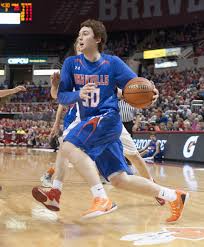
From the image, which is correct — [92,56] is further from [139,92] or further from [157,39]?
[157,39]

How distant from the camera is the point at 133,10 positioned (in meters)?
32.7

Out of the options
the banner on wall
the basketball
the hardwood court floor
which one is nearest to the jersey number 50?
the basketball

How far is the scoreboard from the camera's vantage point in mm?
34062

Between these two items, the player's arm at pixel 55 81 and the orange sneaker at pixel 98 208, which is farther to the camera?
the player's arm at pixel 55 81

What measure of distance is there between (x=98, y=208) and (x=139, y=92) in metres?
0.94

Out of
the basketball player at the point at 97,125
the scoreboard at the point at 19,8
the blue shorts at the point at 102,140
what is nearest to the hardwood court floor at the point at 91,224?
the basketball player at the point at 97,125

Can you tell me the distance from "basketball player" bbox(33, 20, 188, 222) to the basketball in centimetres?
13

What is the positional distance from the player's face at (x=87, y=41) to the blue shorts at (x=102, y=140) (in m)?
0.58

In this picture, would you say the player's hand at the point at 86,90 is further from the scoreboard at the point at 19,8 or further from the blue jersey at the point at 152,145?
the scoreboard at the point at 19,8

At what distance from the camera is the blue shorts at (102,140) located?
3531 mm

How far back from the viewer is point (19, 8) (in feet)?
112

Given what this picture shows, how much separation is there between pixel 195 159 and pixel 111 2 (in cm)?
2272

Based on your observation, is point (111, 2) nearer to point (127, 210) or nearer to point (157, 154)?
point (157, 154)

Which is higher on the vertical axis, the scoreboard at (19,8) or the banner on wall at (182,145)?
the scoreboard at (19,8)
